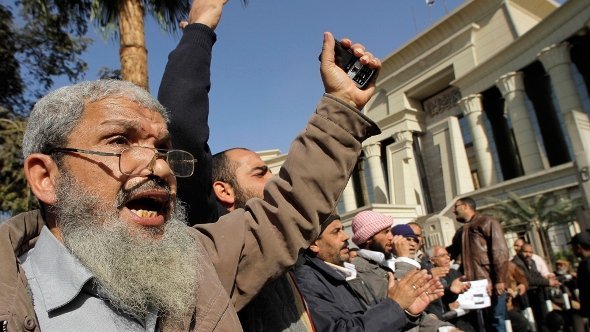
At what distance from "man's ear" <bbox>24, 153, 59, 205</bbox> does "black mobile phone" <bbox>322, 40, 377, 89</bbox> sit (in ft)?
3.41

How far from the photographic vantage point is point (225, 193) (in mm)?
2754

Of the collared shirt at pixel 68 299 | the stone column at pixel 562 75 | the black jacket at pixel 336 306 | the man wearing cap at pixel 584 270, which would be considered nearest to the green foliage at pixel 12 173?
the black jacket at pixel 336 306

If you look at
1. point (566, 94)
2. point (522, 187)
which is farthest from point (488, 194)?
point (566, 94)

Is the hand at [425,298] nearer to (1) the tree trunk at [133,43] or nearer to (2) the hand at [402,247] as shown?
(2) the hand at [402,247]

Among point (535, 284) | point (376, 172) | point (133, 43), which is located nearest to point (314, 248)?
point (133, 43)

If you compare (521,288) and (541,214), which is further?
(541,214)

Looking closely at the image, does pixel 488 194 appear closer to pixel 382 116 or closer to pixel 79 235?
pixel 382 116

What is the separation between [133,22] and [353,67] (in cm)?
534

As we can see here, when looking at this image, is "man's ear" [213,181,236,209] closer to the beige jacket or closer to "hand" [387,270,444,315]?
"hand" [387,270,444,315]

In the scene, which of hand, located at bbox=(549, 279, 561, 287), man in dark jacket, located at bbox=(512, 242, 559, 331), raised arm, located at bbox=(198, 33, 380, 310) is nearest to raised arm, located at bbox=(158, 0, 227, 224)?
raised arm, located at bbox=(198, 33, 380, 310)

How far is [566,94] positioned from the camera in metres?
23.6

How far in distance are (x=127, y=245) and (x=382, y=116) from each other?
1542 inches

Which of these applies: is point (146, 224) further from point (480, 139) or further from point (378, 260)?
point (480, 139)

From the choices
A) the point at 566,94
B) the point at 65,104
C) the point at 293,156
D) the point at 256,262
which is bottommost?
the point at 256,262
